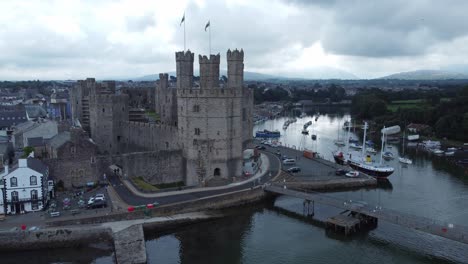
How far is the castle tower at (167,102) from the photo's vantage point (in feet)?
174

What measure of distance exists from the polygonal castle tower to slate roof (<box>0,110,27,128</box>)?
1537 inches

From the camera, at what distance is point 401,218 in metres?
28.5

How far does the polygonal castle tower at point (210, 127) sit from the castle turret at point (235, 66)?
3376 millimetres

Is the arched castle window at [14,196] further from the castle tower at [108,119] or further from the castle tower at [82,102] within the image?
the castle tower at [82,102]

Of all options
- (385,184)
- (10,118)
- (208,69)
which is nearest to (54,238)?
(208,69)

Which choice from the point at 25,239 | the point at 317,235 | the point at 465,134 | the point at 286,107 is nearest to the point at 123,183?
the point at 25,239

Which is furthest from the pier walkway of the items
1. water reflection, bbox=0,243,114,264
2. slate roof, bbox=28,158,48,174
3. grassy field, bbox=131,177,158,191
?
slate roof, bbox=28,158,48,174

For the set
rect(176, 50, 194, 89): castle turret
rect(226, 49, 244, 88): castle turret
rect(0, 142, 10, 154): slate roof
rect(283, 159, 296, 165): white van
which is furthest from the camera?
rect(283, 159, 296, 165): white van

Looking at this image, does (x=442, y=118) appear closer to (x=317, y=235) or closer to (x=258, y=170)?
(x=258, y=170)

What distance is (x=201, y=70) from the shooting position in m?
39.0

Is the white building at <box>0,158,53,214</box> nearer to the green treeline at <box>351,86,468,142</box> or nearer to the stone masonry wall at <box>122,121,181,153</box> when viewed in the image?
the stone masonry wall at <box>122,121,181,153</box>

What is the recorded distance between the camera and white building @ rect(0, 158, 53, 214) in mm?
29797

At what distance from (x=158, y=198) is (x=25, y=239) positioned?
10.2 meters

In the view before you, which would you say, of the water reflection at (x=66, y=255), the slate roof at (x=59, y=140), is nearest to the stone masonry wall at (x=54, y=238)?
the water reflection at (x=66, y=255)
